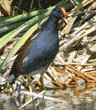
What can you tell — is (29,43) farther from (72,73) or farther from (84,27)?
(84,27)

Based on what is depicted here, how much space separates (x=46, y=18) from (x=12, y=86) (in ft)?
3.17

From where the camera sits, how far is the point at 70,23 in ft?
7.23

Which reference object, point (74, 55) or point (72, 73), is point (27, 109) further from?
point (74, 55)

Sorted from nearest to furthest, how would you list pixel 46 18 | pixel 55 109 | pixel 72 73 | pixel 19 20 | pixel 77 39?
pixel 55 109 < pixel 19 20 < pixel 46 18 < pixel 72 73 < pixel 77 39

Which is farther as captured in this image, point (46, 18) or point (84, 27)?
point (84, 27)

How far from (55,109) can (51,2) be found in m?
2.03

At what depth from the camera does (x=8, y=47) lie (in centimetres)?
235

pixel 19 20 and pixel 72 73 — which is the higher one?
pixel 19 20

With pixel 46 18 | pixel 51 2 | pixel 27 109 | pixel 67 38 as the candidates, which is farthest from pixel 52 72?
pixel 51 2

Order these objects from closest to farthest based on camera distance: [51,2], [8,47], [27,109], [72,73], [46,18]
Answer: [27,109], [46,18], [72,73], [8,47], [51,2]

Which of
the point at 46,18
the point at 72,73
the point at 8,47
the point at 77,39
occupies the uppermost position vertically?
the point at 46,18

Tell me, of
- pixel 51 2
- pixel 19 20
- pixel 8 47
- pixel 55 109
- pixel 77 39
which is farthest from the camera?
pixel 51 2

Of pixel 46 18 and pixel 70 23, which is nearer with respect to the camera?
pixel 46 18

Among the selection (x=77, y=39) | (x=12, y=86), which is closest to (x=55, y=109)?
(x=12, y=86)
